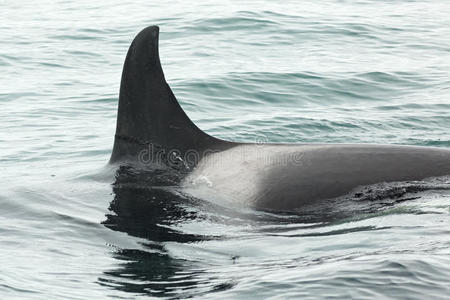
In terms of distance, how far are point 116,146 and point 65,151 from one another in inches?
175

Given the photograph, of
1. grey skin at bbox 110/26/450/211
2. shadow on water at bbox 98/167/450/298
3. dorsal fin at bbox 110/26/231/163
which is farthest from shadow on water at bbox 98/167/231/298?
dorsal fin at bbox 110/26/231/163

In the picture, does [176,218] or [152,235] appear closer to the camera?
[152,235]

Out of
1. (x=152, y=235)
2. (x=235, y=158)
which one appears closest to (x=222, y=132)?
(x=235, y=158)

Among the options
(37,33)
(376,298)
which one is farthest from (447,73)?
(376,298)

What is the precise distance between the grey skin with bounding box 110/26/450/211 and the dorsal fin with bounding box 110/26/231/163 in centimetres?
1

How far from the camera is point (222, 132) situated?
1580cm

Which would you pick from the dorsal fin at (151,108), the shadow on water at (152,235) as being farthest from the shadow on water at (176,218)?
the dorsal fin at (151,108)

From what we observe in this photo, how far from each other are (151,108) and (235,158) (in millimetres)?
1096

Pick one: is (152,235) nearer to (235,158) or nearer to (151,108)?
(235,158)

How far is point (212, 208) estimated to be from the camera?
9883 mm

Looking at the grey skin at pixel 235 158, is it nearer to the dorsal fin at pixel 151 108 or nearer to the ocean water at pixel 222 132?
the dorsal fin at pixel 151 108

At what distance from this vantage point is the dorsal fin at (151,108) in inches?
405

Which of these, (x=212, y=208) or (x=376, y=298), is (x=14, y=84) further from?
(x=376, y=298)

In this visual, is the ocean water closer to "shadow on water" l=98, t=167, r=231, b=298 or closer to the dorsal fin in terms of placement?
"shadow on water" l=98, t=167, r=231, b=298
